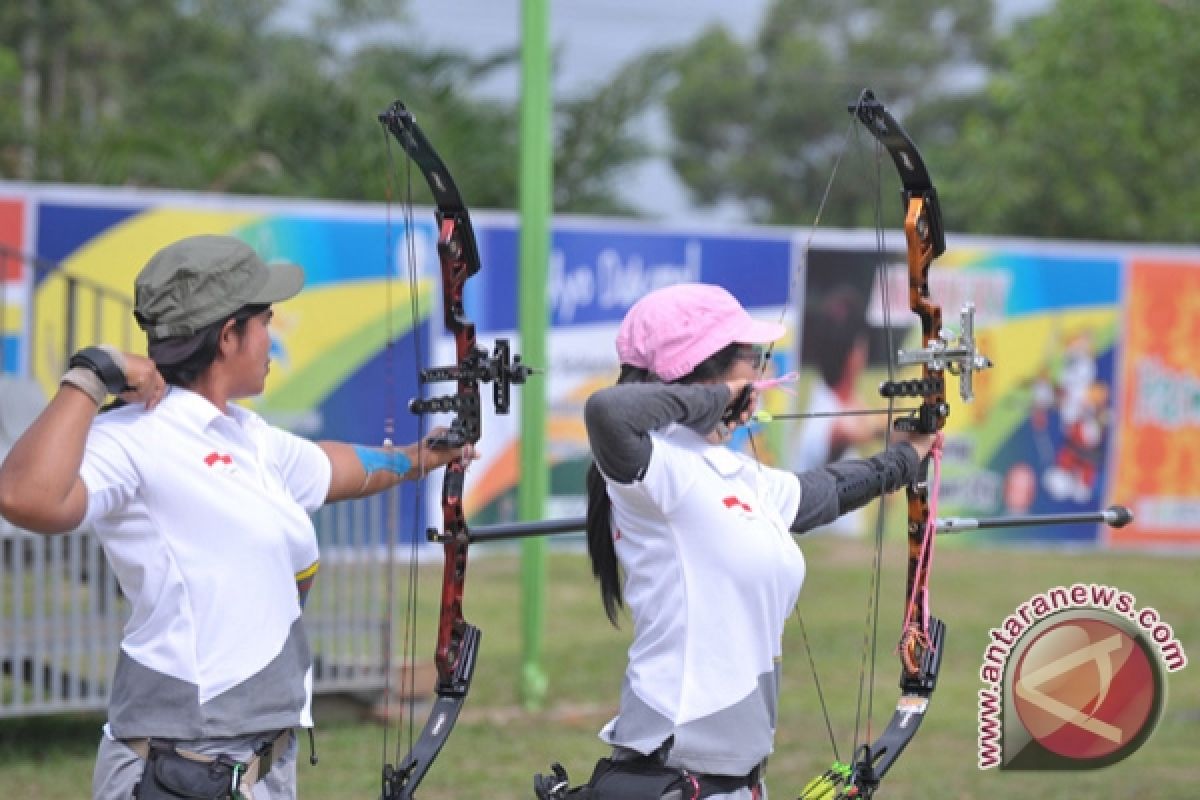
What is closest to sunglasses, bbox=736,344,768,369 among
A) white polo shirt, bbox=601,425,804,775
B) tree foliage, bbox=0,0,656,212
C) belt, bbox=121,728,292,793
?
white polo shirt, bbox=601,425,804,775

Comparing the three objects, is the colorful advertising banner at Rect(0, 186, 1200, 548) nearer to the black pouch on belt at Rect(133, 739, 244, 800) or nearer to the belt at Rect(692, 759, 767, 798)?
the belt at Rect(692, 759, 767, 798)

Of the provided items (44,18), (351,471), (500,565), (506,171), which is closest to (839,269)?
(500,565)

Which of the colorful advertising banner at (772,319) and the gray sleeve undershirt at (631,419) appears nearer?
the gray sleeve undershirt at (631,419)

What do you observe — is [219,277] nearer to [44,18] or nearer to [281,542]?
[281,542]

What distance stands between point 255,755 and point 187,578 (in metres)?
0.36

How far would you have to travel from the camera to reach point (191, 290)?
317 cm

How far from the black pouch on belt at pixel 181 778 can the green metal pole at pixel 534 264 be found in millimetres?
5050

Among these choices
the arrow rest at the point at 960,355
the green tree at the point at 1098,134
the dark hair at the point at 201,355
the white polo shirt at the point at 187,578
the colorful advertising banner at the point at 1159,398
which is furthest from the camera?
the green tree at the point at 1098,134

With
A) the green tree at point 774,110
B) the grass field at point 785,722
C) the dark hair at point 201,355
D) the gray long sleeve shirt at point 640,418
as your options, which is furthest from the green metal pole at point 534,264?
the green tree at point 774,110

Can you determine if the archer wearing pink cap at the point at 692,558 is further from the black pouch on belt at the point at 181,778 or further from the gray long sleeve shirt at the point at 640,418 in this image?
the black pouch on belt at the point at 181,778

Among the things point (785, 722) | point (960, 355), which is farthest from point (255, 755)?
point (785, 722)

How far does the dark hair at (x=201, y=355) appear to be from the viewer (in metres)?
3.22

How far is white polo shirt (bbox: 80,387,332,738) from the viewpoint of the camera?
10.2 ft

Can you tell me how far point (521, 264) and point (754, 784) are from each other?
519 cm
